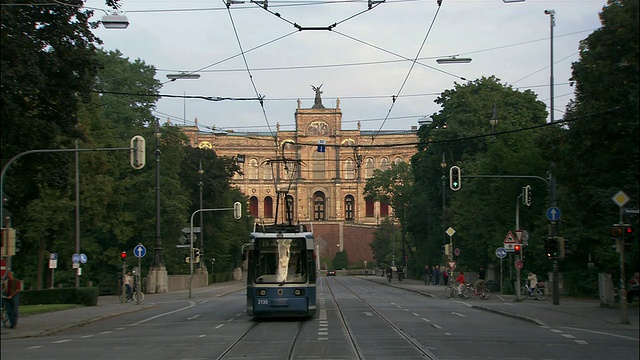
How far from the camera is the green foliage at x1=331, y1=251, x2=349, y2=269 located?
13012cm

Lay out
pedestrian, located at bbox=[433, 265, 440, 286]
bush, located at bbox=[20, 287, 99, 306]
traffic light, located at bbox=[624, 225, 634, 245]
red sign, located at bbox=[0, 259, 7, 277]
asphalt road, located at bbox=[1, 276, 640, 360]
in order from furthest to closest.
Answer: pedestrian, located at bbox=[433, 265, 440, 286]
bush, located at bbox=[20, 287, 99, 306]
red sign, located at bbox=[0, 259, 7, 277]
traffic light, located at bbox=[624, 225, 634, 245]
asphalt road, located at bbox=[1, 276, 640, 360]

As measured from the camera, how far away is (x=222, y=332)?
22422 mm

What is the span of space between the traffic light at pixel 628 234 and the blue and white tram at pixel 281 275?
31.4ft

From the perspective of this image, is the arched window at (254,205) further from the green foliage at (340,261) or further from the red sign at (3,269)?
the red sign at (3,269)

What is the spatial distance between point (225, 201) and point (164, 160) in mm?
17906

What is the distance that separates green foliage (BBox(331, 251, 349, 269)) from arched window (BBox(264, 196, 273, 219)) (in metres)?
14.8

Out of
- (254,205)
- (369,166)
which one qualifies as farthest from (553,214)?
(254,205)

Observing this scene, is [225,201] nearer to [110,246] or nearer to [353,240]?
[110,246]

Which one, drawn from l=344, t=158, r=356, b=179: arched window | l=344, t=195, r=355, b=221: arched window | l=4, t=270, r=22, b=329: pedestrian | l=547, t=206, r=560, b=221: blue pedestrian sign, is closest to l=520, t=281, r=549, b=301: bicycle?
l=547, t=206, r=560, b=221: blue pedestrian sign

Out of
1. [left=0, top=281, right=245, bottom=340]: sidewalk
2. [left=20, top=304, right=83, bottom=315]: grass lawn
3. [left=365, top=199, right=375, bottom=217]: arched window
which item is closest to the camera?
[left=0, top=281, right=245, bottom=340]: sidewalk

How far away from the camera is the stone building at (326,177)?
13375 centimetres

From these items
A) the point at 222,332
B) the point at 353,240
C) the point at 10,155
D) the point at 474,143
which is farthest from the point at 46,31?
the point at 353,240

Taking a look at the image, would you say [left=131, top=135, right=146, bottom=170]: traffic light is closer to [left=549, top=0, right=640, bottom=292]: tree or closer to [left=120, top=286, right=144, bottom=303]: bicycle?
[left=549, top=0, right=640, bottom=292]: tree

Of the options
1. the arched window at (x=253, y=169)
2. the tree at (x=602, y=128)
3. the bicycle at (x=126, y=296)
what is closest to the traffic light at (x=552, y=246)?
the tree at (x=602, y=128)
